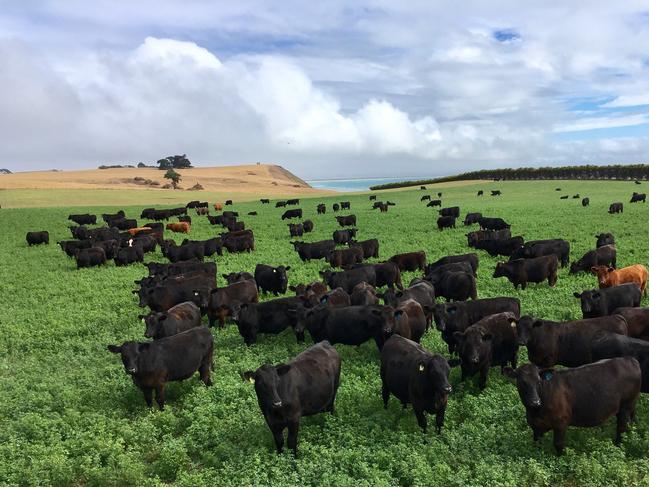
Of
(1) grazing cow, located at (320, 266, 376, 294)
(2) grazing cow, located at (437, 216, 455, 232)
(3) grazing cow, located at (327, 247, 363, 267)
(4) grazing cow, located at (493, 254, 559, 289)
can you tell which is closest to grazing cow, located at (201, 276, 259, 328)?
(1) grazing cow, located at (320, 266, 376, 294)

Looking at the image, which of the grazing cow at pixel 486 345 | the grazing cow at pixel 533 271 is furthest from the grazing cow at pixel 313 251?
the grazing cow at pixel 486 345

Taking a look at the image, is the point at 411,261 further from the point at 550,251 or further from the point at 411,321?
the point at 411,321

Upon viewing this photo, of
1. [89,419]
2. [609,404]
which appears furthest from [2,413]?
[609,404]

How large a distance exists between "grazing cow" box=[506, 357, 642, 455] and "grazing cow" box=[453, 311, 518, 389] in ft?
5.02

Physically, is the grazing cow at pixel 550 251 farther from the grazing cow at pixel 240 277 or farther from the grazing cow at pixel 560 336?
the grazing cow at pixel 240 277

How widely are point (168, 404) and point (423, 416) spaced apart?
456 cm

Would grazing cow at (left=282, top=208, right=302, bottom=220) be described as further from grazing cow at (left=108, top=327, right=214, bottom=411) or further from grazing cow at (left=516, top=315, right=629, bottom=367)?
grazing cow at (left=516, top=315, right=629, bottom=367)

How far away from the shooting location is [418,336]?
10680 millimetres

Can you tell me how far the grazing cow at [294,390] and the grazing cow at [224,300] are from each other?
485 centimetres

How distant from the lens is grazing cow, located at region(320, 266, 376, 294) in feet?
49.7

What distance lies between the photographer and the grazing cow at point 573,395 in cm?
675

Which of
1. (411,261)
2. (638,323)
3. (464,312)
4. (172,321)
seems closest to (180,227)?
(411,261)

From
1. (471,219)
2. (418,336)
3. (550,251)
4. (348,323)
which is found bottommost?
(418,336)

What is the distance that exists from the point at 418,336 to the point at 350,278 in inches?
190
